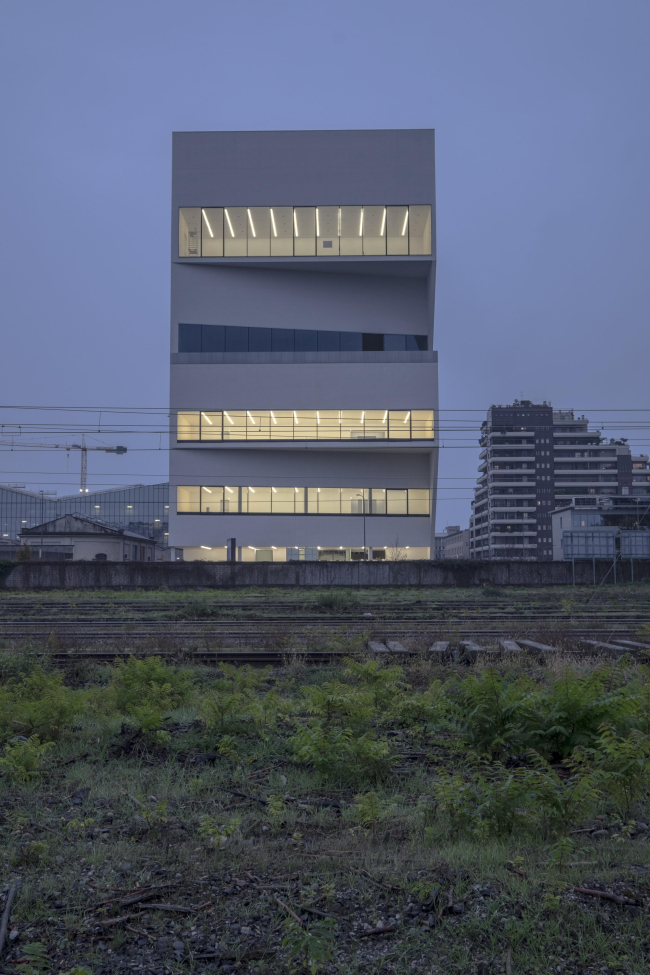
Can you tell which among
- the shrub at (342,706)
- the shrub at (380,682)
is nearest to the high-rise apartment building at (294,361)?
the shrub at (380,682)

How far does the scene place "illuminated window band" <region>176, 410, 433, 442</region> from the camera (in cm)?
4975

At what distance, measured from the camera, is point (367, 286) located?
53.1 m

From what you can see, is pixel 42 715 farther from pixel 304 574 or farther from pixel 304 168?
pixel 304 168

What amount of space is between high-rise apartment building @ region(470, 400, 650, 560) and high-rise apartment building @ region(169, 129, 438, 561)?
245 feet

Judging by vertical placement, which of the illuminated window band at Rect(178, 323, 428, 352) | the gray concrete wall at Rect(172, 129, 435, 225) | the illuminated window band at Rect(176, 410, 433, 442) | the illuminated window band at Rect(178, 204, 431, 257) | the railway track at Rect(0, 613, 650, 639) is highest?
the gray concrete wall at Rect(172, 129, 435, 225)

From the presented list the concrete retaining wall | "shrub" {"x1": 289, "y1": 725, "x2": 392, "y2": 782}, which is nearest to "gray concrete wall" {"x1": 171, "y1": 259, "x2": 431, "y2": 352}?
the concrete retaining wall

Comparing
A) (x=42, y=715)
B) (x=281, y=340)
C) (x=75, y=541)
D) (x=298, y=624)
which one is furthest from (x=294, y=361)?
(x=42, y=715)

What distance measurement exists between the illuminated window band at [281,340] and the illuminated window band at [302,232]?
20.7ft

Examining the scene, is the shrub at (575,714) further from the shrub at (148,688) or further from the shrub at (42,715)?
the shrub at (42,715)

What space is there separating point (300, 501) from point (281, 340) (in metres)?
13.7

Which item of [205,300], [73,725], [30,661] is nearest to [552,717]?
[73,725]

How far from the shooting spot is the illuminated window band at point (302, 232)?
50.6m

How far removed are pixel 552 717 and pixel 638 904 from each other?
260cm

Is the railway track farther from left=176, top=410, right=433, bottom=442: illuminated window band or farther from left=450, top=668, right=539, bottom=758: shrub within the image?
left=176, top=410, right=433, bottom=442: illuminated window band
